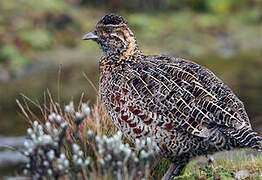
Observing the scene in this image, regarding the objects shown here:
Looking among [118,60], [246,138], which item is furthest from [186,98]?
[118,60]

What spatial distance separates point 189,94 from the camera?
17.7 ft

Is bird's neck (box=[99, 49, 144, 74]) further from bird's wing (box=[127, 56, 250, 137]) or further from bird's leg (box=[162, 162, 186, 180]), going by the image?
bird's leg (box=[162, 162, 186, 180])

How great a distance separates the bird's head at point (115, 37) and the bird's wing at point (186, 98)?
43 centimetres

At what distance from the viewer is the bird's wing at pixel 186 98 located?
521cm

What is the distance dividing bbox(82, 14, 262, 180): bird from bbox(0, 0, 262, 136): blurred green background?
5.63m

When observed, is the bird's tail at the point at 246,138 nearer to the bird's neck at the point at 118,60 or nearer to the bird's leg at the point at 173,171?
the bird's leg at the point at 173,171

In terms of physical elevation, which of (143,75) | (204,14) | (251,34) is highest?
(204,14)

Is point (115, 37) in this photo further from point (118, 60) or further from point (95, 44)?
point (95, 44)

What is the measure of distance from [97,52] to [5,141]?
7.46 m

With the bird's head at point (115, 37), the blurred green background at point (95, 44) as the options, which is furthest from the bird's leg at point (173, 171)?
the blurred green background at point (95, 44)

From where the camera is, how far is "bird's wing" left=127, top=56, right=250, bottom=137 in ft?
17.1

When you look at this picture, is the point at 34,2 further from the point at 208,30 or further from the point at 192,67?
the point at 192,67

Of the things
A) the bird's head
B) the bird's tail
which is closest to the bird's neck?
the bird's head

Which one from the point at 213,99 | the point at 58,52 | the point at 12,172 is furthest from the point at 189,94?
the point at 58,52
